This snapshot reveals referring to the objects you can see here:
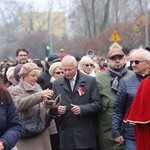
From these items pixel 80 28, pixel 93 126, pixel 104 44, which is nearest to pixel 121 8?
pixel 80 28

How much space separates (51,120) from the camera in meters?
7.08

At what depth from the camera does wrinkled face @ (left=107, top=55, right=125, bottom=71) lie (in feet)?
22.6

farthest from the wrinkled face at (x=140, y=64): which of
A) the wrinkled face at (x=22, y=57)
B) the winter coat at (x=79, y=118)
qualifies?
the wrinkled face at (x=22, y=57)

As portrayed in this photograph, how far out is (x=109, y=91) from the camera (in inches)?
273

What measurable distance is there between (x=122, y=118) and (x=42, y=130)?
45.8 inches

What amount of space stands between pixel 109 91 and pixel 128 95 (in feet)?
Result: 2.60

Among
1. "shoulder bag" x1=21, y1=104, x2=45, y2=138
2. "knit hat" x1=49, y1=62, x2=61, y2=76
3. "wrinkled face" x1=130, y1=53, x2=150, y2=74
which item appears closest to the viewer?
"wrinkled face" x1=130, y1=53, x2=150, y2=74

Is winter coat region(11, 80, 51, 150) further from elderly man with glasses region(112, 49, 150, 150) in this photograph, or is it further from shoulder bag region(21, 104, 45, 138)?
elderly man with glasses region(112, 49, 150, 150)

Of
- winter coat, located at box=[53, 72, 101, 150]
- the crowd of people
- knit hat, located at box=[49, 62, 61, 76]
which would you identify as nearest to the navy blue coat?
the crowd of people

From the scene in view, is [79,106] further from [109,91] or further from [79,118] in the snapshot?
[109,91]

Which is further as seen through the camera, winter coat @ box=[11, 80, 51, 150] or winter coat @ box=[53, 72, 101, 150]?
winter coat @ box=[53, 72, 101, 150]

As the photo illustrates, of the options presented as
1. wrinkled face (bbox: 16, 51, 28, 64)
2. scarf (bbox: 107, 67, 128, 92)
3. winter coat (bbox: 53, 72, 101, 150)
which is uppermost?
wrinkled face (bbox: 16, 51, 28, 64)

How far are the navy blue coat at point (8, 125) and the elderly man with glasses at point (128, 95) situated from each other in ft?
6.74

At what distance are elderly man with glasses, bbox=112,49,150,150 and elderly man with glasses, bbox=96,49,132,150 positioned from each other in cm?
55
